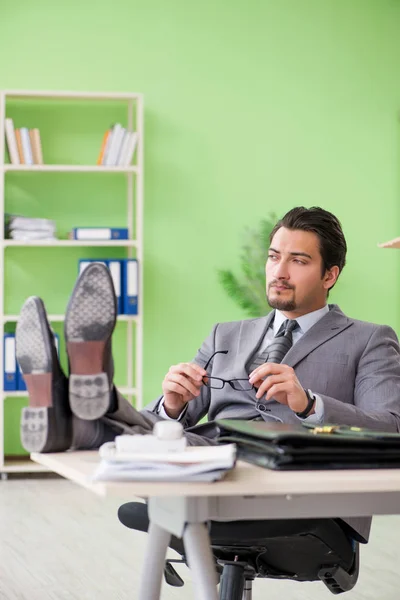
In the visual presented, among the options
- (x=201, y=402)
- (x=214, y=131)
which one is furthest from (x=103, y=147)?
(x=201, y=402)

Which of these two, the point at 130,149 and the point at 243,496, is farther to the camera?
the point at 130,149

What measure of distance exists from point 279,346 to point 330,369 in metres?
0.14

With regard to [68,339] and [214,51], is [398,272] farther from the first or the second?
[68,339]

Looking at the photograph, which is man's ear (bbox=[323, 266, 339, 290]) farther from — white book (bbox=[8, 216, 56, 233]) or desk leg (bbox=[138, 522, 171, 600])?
white book (bbox=[8, 216, 56, 233])

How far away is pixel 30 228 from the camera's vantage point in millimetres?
5398

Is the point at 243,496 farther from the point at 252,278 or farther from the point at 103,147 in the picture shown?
the point at 252,278

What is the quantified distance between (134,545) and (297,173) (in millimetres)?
2919

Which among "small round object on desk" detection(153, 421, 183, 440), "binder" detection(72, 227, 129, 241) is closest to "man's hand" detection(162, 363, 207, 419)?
"small round object on desk" detection(153, 421, 183, 440)

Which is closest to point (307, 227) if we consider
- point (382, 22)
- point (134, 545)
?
point (134, 545)

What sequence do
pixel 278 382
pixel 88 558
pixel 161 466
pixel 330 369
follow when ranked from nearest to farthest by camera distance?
pixel 161 466 < pixel 278 382 < pixel 330 369 < pixel 88 558

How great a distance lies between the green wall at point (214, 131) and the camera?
5.70 metres

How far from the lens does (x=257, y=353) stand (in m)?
2.40

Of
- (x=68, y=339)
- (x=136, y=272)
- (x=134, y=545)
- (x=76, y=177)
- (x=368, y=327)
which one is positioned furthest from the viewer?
(x=76, y=177)

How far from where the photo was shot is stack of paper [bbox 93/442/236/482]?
4.07 feet
